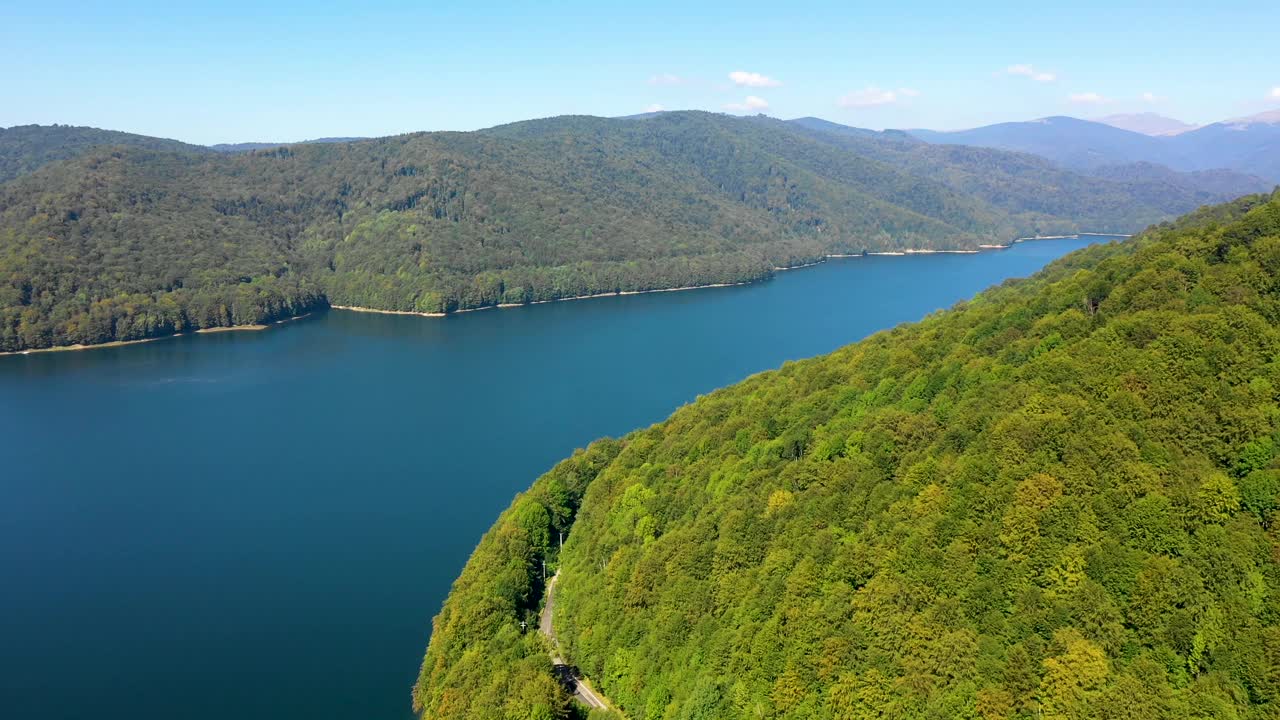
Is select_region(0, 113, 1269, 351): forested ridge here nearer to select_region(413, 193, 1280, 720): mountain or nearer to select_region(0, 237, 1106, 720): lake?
select_region(0, 237, 1106, 720): lake

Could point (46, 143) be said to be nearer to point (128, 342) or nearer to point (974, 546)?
point (128, 342)

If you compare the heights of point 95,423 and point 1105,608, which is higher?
point 1105,608

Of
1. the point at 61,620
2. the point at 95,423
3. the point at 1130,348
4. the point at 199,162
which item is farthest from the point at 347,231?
the point at 1130,348

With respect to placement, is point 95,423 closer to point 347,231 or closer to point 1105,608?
point 1105,608

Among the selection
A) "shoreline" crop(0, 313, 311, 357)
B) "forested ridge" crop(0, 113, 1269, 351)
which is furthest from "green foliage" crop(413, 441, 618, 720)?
"forested ridge" crop(0, 113, 1269, 351)

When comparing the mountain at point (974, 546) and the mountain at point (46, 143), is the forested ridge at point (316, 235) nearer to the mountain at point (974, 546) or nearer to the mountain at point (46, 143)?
the mountain at point (46, 143)

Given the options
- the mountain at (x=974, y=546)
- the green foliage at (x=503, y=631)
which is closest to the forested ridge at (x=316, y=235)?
the green foliage at (x=503, y=631)

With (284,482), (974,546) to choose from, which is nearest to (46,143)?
(284,482)
